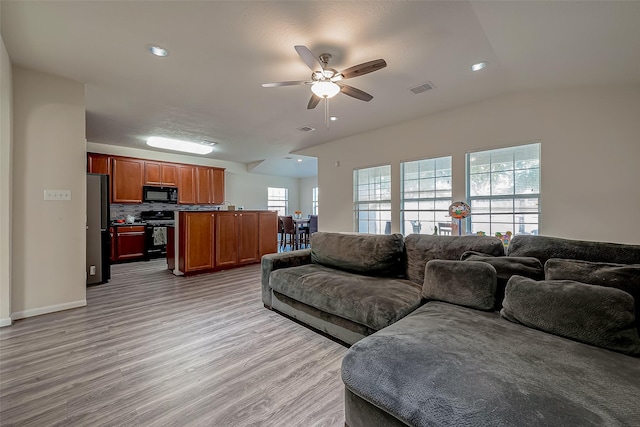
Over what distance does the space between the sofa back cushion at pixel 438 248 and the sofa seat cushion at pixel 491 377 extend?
82 centimetres

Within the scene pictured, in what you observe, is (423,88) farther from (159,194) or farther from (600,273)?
(159,194)

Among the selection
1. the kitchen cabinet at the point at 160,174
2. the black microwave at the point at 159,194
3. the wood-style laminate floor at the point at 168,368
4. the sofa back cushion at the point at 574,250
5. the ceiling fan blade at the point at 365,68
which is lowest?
the wood-style laminate floor at the point at 168,368

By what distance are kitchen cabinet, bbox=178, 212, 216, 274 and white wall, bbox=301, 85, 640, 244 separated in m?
3.97

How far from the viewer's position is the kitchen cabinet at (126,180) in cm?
576

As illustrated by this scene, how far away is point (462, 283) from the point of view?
6.16 feet

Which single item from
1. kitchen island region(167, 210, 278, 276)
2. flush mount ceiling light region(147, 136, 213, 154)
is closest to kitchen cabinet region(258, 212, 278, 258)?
kitchen island region(167, 210, 278, 276)

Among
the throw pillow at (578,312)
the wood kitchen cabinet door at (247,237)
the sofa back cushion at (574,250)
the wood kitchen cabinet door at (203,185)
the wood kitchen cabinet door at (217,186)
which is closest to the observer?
the throw pillow at (578,312)

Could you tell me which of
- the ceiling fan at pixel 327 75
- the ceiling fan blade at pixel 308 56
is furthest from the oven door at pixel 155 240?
the ceiling fan blade at pixel 308 56

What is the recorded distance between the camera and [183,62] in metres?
2.71

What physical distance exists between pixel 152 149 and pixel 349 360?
690cm

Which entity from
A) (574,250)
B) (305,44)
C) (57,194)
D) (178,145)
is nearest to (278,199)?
(178,145)

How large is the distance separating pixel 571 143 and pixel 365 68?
2.79 metres

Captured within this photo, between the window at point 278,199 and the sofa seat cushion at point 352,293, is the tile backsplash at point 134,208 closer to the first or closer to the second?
the window at point 278,199

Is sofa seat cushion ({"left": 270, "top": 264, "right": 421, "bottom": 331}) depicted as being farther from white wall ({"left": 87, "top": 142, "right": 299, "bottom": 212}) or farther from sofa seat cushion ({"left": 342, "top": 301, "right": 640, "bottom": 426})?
white wall ({"left": 87, "top": 142, "right": 299, "bottom": 212})
